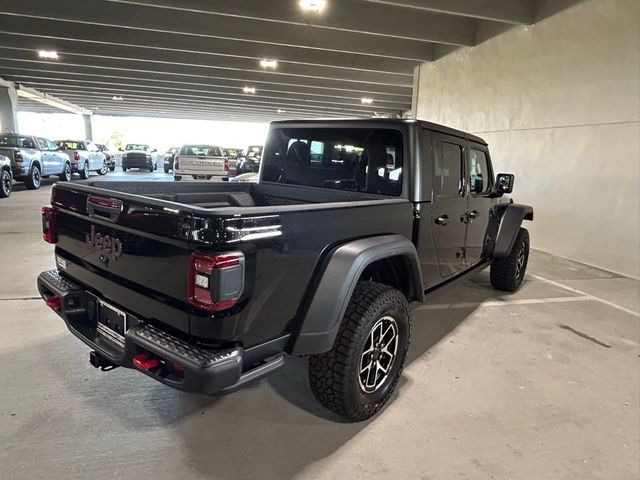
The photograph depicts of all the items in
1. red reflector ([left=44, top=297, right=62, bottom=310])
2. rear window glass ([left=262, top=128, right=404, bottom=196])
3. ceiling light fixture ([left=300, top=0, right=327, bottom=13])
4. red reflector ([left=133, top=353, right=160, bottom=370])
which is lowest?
red reflector ([left=133, top=353, right=160, bottom=370])

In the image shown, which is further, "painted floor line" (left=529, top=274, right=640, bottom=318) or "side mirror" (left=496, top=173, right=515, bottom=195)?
"painted floor line" (left=529, top=274, right=640, bottom=318)

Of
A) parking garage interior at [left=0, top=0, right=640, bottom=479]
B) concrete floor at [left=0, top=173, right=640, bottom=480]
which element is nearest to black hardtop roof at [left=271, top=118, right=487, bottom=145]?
parking garage interior at [left=0, top=0, right=640, bottom=479]

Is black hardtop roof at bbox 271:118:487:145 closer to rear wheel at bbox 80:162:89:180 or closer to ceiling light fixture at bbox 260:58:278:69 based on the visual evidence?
ceiling light fixture at bbox 260:58:278:69

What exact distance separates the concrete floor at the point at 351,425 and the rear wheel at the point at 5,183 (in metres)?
9.48

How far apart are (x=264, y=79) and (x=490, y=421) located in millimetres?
14018

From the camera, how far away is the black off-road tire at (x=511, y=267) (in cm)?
494

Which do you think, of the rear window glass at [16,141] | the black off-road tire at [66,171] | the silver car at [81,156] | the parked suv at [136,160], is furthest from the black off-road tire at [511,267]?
the parked suv at [136,160]

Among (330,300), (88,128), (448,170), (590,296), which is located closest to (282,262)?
(330,300)

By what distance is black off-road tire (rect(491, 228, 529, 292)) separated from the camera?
16.2 ft

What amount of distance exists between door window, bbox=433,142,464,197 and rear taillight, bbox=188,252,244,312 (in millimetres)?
1878

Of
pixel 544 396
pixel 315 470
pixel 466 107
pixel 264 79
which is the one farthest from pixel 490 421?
pixel 264 79

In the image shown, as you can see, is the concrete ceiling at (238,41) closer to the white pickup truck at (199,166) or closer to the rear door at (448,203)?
the white pickup truck at (199,166)

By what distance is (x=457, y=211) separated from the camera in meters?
3.56

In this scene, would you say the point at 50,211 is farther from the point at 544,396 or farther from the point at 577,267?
the point at 577,267
